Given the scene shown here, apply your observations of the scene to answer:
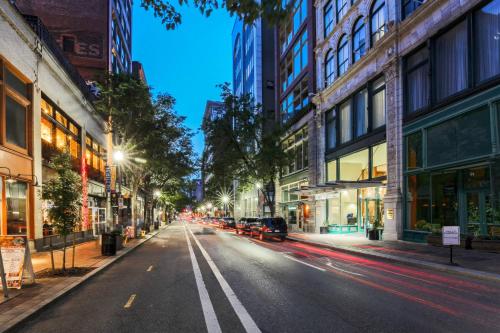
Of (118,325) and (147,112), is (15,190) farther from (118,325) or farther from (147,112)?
(118,325)

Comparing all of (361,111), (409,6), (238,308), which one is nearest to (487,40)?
(409,6)

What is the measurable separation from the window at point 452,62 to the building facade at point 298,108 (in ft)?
55.7

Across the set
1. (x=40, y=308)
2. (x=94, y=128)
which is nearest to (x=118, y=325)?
(x=40, y=308)

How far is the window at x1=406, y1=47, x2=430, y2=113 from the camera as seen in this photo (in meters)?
23.5

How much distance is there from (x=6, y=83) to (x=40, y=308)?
13403 mm

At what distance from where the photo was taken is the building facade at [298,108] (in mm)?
41219

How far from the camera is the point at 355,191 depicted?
112ft

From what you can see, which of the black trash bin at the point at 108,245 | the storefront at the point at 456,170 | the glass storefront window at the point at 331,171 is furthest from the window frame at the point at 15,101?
the glass storefront window at the point at 331,171

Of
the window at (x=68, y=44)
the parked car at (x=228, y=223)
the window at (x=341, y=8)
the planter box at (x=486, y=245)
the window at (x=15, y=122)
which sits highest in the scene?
the window at (x=68, y=44)

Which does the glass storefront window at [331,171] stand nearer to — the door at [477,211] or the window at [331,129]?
the window at [331,129]

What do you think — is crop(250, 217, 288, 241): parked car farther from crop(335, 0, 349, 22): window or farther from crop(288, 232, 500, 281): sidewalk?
crop(335, 0, 349, 22): window

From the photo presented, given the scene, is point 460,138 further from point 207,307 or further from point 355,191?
point 207,307

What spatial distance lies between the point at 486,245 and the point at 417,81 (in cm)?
1088

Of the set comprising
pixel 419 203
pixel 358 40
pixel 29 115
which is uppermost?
pixel 358 40
